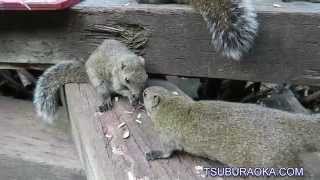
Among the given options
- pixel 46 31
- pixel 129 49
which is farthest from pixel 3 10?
pixel 129 49

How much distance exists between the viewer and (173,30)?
84.7 inches

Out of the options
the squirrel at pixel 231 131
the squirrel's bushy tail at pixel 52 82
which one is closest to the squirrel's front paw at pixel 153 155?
the squirrel at pixel 231 131

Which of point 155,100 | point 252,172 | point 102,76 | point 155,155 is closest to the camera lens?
point 252,172

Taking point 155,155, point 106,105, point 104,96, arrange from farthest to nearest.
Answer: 1. point 104,96
2. point 106,105
3. point 155,155

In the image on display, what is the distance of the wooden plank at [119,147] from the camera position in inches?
61.7

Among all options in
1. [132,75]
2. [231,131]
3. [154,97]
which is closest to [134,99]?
[132,75]

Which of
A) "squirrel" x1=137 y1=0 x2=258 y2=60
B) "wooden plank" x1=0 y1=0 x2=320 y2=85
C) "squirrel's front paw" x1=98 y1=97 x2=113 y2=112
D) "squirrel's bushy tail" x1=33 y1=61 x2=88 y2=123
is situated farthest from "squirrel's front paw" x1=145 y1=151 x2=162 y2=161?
"squirrel's bushy tail" x1=33 y1=61 x2=88 y2=123

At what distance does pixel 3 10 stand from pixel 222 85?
105 centimetres

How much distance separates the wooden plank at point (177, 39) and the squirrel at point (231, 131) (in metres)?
0.43

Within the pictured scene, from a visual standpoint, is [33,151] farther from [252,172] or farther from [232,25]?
[252,172]

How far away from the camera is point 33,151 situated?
228cm

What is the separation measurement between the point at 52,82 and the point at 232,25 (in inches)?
31.4

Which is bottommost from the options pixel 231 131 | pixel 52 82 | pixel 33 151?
pixel 33 151

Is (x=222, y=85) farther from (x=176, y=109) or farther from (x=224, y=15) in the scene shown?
(x=176, y=109)
